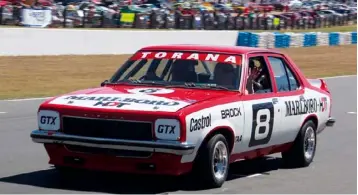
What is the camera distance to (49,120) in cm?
789

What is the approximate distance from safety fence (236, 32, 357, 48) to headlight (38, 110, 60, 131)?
31.7 meters

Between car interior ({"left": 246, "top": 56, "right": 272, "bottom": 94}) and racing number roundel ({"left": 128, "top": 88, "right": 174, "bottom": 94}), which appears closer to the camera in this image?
racing number roundel ({"left": 128, "top": 88, "right": 174, "bottom": 94})

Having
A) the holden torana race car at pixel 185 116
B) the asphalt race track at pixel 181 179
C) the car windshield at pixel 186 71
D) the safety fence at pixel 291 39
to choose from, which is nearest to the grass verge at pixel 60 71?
the safety fence at pixel 291 39

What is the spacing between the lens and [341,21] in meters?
71.0

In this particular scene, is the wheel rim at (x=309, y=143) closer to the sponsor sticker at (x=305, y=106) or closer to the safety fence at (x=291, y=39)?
the sponsor sticker at (x=305, y=106)

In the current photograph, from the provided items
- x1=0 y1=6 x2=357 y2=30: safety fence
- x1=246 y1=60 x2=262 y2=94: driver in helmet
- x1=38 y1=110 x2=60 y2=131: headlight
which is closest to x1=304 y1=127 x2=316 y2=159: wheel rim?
x1=246 y1=60 x2=262 y2=94: driver in helmet

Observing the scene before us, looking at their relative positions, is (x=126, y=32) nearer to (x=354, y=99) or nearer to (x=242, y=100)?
(x=354, y=99)

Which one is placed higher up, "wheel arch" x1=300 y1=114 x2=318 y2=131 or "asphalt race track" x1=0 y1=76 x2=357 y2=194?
"wheel arch" x1=300 y1=114 x2=318 y2=131

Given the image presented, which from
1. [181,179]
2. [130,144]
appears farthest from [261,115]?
[130,144]

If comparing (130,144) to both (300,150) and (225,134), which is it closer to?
(225,134)

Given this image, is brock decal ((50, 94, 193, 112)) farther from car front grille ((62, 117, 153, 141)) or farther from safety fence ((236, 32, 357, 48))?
safety fence ((236, 32, 357, 48))

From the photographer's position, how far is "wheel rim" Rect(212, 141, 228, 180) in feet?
26.1

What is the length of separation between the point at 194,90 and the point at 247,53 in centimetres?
90

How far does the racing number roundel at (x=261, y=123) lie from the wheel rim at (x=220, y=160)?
0.58 metres
